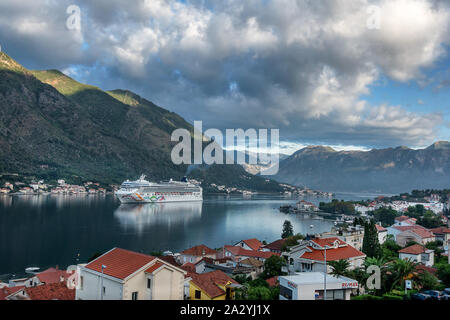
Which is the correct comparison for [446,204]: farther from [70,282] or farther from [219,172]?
[219,172]

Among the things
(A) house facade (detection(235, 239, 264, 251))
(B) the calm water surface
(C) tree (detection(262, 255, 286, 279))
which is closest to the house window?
(C) tree (detection(262, 255, 286, 279))

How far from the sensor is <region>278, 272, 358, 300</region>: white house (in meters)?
10.6

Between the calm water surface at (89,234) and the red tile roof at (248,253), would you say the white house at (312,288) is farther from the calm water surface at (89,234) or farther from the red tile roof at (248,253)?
the calm water surface at (89,234)

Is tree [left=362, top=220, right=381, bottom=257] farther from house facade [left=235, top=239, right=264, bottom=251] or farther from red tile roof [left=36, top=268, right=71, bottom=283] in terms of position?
red tile roof [left=36, top=268, right=71, bottom=283]

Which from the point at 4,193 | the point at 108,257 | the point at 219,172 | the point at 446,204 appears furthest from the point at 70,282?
the point at 219,172

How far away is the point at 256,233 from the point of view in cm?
4138

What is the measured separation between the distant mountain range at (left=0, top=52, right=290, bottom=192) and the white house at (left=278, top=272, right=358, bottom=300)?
95.7m

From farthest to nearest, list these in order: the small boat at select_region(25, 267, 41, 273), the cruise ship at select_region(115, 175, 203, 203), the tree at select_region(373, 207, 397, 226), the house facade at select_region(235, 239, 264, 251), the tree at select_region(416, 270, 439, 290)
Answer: the cruise ship at select_region(115, 175, 203, 203) < the tree at select_region(373, 207, 397, 226) < the house facade at select_region(235, 239, 264, 251) < the small boat at select_region(25, 267, 41, 273) < the tree at select_region(416, 270, 439, 290)

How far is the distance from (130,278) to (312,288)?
540 centimetres

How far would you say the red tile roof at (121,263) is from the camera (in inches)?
348

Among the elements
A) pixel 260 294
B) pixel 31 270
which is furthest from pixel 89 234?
pixel 260 294

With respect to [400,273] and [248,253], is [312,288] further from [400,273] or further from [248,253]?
[248,253]

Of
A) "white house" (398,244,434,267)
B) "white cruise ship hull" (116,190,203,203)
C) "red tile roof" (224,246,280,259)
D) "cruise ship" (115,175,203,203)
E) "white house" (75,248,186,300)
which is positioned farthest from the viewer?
"cruise ship" (115,175,203,203)

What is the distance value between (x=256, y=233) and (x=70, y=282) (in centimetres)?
3106
